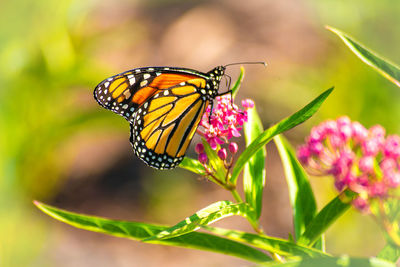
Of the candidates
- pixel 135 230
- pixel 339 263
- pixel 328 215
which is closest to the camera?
pixel 339 263

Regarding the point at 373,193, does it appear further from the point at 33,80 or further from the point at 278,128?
the point at 33,80

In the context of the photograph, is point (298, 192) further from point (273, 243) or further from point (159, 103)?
point (159, 103)

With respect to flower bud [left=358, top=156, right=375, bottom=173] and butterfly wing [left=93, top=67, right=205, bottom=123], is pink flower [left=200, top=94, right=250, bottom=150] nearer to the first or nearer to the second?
butterfly wing [left=93, top=67, right=205, bottom=123]

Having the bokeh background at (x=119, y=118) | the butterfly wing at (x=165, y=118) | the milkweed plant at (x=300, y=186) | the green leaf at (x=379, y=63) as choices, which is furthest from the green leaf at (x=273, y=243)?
the bokeh background at (x=119, y=118)

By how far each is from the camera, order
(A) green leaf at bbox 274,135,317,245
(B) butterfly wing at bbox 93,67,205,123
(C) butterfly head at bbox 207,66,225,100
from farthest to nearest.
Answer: (C) butterfly head at bbox 207,66,225,100
(B) butterfly wing at bbox 93,67,205,123
(A) green leaf at bbox 274,135,317,245

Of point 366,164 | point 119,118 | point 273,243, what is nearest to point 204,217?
point 273,243

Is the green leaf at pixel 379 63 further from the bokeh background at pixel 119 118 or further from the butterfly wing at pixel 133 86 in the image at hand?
the bokeh background at pixel 119 118

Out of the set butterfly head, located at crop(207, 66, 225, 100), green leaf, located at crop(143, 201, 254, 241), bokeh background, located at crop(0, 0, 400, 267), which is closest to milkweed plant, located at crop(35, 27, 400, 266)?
green leaf, located at crop(143, 201, 254, 241)

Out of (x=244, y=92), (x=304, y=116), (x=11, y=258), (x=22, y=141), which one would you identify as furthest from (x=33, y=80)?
(x=304, y=116)

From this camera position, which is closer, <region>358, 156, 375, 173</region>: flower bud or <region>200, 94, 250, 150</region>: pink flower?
<region>358, 156, 375, 173</region>: flower bud
